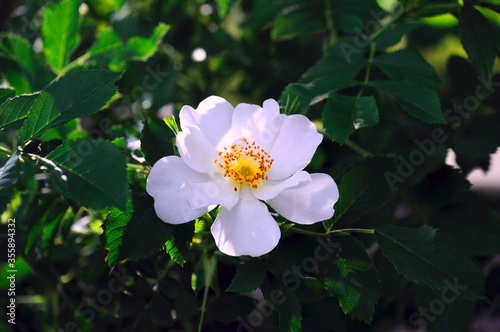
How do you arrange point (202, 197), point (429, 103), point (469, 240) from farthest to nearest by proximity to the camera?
point (469, 240), point (429, 103), point (202, 197)

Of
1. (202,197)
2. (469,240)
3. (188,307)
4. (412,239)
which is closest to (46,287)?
(188,307)

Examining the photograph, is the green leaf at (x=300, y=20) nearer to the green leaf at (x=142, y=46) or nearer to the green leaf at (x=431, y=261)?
the green leaf at (x=142, y=46)

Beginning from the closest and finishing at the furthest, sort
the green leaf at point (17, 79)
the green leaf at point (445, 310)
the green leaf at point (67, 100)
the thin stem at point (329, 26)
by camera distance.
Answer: the green leaf at point (67, 100), the green leaf at point (445, 310), the green leaf at point (17, 79), the thin stem at point (329, 26)

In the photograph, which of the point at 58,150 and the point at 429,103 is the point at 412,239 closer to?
the point at 429,103

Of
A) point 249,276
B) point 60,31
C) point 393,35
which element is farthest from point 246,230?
point 60,31

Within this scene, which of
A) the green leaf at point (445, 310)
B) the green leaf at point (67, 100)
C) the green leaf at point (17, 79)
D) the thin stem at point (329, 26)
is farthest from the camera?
the thin stem at point (329, 26)

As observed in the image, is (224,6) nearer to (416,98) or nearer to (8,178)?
(416,98)

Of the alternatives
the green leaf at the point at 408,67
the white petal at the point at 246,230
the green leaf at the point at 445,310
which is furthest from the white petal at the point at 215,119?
the green leaf at the point at 445,310
